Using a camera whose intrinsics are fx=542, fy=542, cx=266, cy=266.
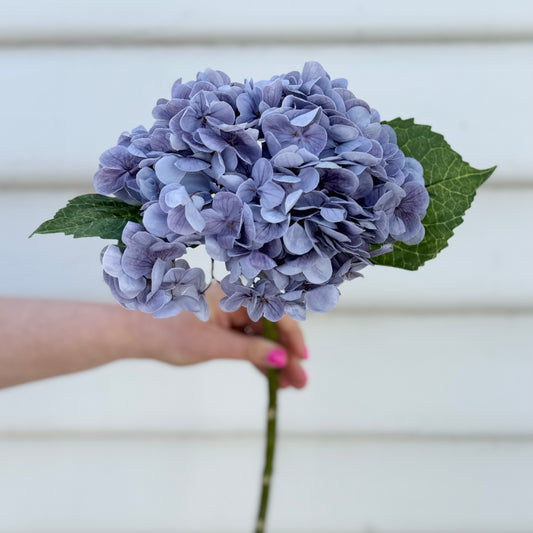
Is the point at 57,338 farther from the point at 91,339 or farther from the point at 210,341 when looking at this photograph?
the point at 210,341

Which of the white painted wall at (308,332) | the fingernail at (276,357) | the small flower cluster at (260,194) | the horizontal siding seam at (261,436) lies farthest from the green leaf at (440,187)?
the horizontal siding seam at (261,436)

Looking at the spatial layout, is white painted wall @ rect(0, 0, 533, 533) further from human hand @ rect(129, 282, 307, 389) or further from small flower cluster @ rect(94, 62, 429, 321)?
small flower cluster @ rect(94, 62, 429, 321)

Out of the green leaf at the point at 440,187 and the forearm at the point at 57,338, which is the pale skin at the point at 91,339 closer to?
the forearm at the point at 57,338

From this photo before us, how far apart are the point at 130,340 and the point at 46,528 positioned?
49 cm

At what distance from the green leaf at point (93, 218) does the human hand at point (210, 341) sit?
26 centimetres

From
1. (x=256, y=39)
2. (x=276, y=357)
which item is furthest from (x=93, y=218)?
(x=256, y=39)

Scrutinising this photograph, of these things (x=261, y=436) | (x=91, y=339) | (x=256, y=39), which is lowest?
(x=261, y=436)

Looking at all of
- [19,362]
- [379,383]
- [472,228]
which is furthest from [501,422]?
[19,362]

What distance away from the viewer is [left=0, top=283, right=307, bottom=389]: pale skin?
0.68 m

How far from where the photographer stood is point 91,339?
27.3 inches

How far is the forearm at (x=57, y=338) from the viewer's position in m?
0.68

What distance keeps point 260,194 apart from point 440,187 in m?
0.18

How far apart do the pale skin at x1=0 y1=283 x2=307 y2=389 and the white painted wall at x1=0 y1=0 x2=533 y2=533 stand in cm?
16

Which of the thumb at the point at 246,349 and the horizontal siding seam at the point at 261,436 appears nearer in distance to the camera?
the thumb at the point at 246,349
